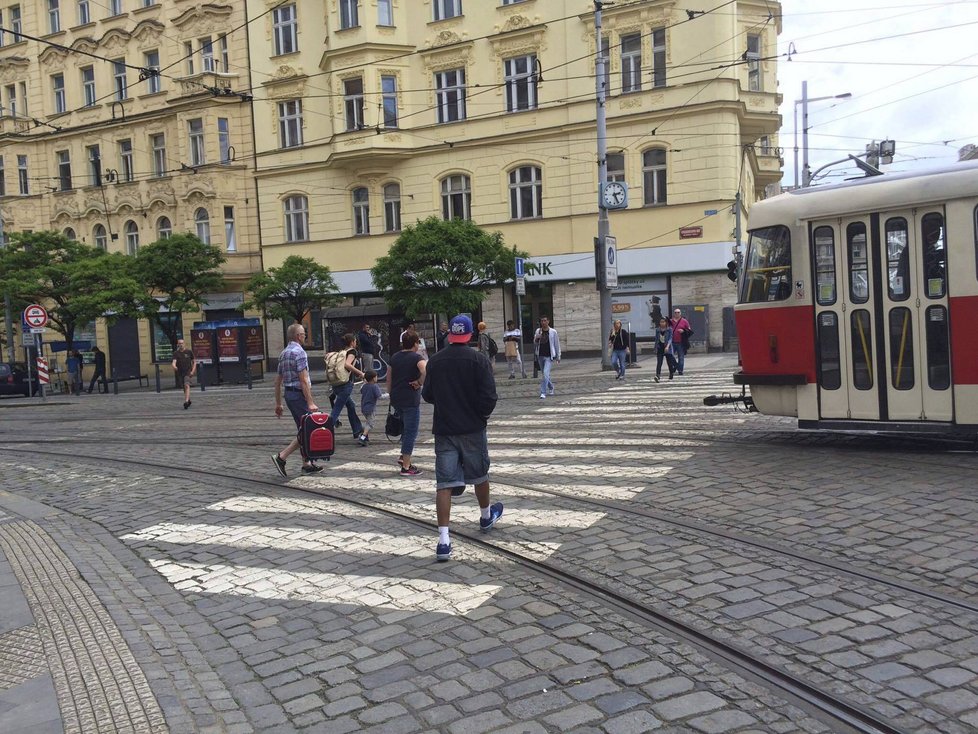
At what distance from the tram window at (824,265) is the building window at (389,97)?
87.7 ft

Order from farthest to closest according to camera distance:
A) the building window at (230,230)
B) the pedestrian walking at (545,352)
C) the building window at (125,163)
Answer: the building window at (125,163)
the building window at (230,230)
the pedestrian walking at (545,352)

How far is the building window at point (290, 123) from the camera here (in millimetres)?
36688

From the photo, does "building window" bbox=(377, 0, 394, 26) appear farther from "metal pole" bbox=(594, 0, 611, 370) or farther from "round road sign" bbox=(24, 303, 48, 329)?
"round road sign" bbox=(24, 303, 48, 329)

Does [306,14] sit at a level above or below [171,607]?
above

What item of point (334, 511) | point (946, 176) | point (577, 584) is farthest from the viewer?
point (946, 176)

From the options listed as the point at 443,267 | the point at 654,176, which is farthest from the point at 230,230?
the point at 654,176

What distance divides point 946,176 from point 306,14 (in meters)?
32.4

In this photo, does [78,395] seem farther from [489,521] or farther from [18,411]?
[489,521]

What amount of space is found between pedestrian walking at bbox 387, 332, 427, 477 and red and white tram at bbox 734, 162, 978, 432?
→ 3887 mm

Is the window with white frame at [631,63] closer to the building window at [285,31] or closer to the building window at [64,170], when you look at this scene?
the building window at [285,31]

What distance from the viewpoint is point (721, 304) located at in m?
29.8

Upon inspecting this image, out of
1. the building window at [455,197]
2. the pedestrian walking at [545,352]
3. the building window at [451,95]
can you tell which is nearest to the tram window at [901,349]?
the pedestrian walking at [545,352]

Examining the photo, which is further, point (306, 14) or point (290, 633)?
point (306, 14)

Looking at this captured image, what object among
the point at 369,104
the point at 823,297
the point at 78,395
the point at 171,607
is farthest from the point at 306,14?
the point at 171,607
